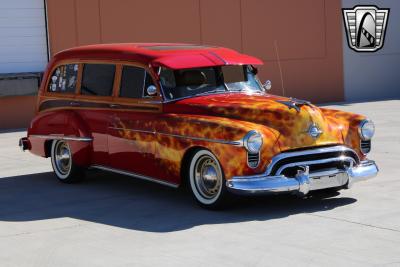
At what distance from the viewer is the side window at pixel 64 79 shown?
9695mm

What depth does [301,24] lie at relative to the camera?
2147 centimetres

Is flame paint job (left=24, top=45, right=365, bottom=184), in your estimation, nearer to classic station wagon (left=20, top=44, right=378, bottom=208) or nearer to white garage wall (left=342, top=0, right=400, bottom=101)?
classic station wagon (left=20, top=44, right=378, bottom=208)

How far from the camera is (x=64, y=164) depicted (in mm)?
9703

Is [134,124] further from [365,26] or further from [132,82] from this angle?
[365,26]

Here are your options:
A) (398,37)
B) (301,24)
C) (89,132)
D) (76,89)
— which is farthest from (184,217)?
(398,37)

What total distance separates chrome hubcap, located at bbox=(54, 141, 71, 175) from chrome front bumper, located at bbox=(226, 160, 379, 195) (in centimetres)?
298

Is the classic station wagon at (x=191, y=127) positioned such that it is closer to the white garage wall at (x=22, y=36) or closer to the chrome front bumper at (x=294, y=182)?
the chrome front bumper at (x=294, y=182)

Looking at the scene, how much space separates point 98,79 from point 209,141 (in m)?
2.32

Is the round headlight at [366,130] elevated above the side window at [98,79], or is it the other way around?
the side window at [98,79]

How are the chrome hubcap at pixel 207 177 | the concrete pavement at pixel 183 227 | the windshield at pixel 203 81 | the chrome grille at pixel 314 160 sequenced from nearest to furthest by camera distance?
1. the concrete pavement at pixel 183 227
2. the chrome grille at pixel 314 160
3. the chrome hubcap at pixel 207 177
4. the windshield at pixel 203 81

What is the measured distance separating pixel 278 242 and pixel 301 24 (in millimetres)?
15769

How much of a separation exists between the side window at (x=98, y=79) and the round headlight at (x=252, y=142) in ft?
7.66

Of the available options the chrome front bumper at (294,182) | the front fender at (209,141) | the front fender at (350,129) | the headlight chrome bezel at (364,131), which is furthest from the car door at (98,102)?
the headlight chrome bezel at (364,131)

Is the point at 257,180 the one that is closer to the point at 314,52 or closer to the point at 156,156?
the point at 156,156
